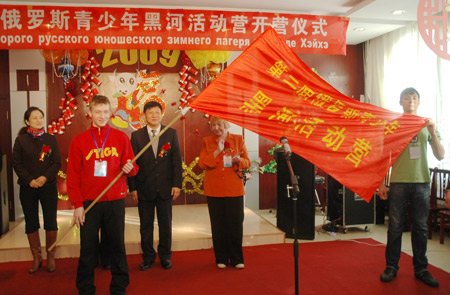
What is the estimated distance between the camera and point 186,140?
5.99 metres

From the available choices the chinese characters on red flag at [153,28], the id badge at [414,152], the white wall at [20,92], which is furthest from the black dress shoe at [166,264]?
the white wall at [20,92]

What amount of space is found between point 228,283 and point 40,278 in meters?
1.61

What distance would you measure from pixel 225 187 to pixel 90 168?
45.4 inches

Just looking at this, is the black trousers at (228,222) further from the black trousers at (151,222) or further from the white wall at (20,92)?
the white wall at (20,92)

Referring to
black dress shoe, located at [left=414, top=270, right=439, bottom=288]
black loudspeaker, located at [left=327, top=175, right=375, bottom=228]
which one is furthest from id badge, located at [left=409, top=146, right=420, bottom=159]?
black loudspeaker, located at [left=327, top=175, right=375, bottom=228]

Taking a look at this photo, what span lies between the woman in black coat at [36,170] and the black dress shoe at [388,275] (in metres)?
2.80

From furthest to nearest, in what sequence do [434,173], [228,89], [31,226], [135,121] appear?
1. [135,121]
2. [434,173]
3. [31,226]
4. [228,89]

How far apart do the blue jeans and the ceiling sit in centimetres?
267

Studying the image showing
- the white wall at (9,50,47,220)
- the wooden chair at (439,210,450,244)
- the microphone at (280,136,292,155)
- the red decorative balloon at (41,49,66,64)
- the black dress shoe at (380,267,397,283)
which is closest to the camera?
the microphone at (280,136,292,155)

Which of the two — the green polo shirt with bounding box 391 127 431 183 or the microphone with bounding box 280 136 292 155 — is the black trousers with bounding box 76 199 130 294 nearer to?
the microphone with bounding box 280 136 292 155

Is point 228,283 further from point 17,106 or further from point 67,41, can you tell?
point 17,106

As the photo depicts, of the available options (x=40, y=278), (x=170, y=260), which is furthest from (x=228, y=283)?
(x=40, y=278)

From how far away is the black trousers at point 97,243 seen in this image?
8.45 ft

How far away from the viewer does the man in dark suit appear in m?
3.29
